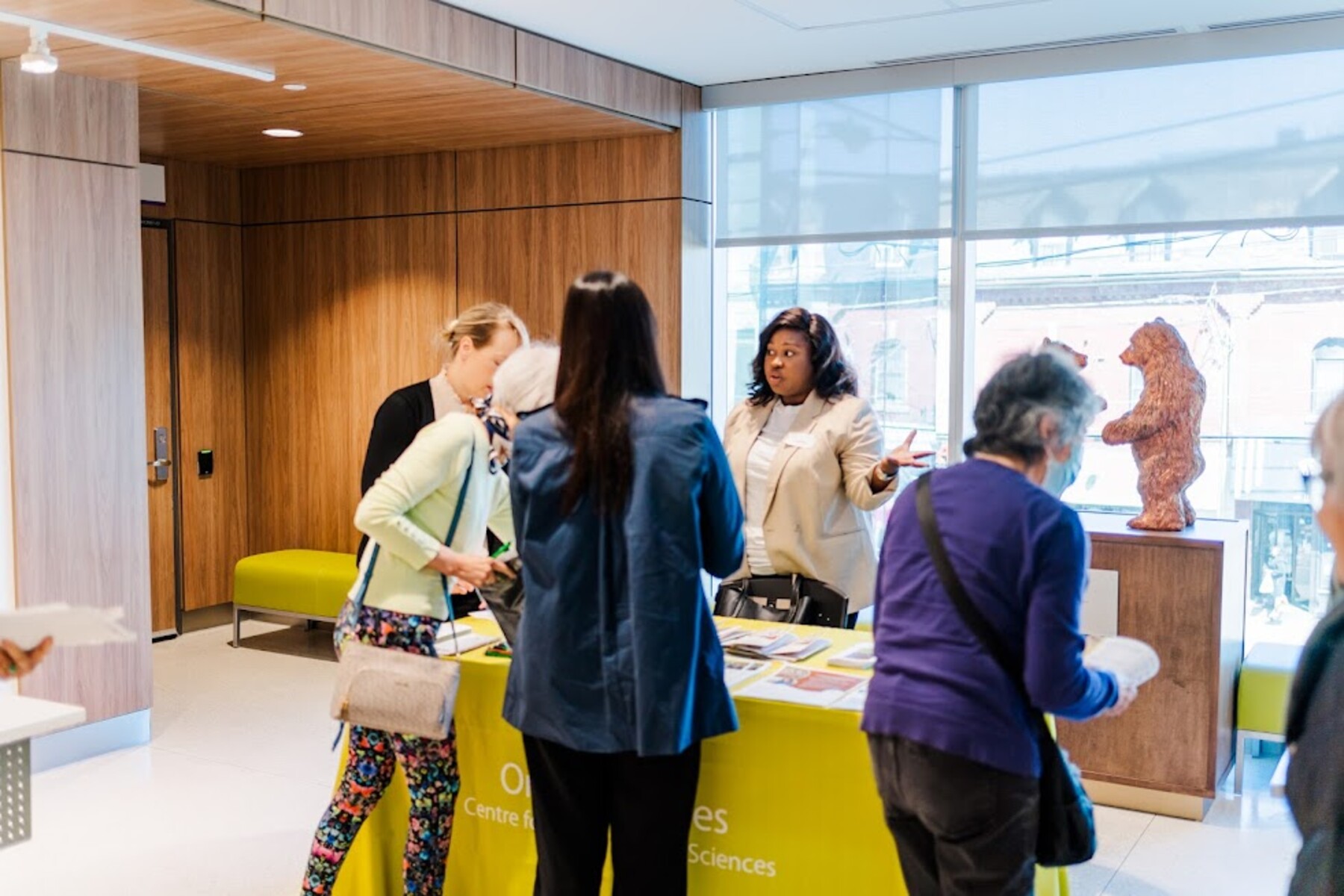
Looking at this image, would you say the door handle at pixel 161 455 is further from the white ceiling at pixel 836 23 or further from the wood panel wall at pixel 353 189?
the white ceiling at pixel 836 23

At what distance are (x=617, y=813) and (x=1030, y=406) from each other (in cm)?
118

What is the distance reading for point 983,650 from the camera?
220 centimetres

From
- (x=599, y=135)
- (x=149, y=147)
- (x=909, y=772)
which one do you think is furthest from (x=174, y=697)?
(x=909, y=772)

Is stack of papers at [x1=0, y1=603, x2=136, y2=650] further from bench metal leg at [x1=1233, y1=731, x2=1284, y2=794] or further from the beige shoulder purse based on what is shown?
bench metal leg at [x1=1233, y1=731, x2=1284, y2=794]

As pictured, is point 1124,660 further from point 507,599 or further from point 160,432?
point 160,432

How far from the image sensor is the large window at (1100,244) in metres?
5.39

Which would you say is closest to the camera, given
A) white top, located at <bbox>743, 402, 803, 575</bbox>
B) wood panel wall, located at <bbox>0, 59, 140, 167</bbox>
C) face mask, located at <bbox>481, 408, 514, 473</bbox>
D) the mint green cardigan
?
the mint green cardigan

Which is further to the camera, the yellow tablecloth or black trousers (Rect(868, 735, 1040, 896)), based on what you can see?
the yellow tablecloth

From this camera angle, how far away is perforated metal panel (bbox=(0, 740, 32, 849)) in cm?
231

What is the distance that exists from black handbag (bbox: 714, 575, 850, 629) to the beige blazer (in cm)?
6

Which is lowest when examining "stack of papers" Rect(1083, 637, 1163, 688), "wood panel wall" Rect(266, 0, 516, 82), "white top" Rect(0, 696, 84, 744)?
"white top" Rect(0, 696, 84, 744)

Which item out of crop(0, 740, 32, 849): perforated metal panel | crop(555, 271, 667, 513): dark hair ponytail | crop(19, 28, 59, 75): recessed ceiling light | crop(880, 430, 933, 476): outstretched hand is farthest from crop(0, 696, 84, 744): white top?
crop(19, 28, 59, 75): recessed ceiling light

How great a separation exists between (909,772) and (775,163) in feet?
15.5

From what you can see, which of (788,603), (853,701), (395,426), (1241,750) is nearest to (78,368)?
(395,426)
